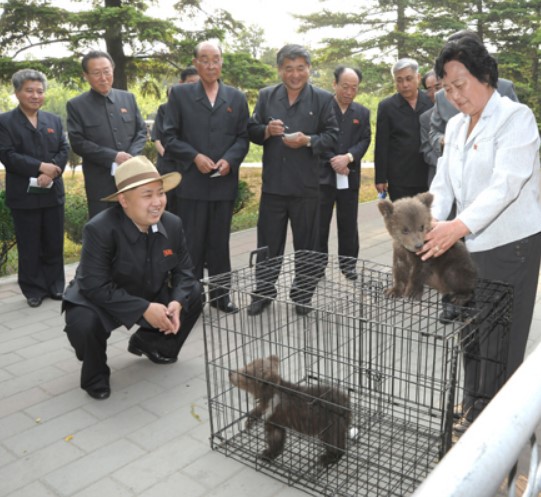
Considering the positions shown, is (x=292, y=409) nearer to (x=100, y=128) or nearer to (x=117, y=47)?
(x=100, y=128)

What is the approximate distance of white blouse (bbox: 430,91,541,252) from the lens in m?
2.43

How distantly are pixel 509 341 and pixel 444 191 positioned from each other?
0.88 metres

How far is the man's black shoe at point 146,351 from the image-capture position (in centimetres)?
404

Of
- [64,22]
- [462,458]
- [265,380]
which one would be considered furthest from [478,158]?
[64,22]

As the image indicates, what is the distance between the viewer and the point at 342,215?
6.23 meters

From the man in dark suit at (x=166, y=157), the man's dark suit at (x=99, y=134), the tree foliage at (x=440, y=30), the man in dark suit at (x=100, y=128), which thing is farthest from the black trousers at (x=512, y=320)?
the tree foliage at (x=440, y=30)

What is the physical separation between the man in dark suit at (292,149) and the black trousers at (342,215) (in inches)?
35.6

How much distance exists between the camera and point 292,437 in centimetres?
301

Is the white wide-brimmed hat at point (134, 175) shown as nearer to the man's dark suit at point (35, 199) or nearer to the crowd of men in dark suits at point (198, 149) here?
the crowd of men in dark suits at point (198, 149)

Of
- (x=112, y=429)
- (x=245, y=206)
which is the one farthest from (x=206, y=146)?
(x=245, y=206)

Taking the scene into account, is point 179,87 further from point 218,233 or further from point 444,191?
point 444,191

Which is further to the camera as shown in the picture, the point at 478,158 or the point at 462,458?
the point at 478,158

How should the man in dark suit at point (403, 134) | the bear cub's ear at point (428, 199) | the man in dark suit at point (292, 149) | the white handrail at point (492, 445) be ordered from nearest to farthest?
1. the white handrail at point (492, 445)
2. the bear cub's ear at point (428, 199)
3. the man in dark suit at point (292, 149)
4. the man in dark suit at point (403, 134)

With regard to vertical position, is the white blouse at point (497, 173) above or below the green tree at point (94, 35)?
below
